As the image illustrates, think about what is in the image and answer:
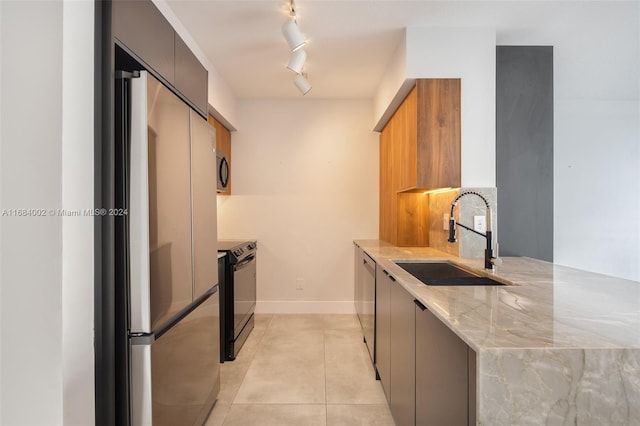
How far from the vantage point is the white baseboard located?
3.97m

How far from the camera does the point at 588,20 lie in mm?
2236

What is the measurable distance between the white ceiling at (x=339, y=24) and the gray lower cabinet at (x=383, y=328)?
1749mm

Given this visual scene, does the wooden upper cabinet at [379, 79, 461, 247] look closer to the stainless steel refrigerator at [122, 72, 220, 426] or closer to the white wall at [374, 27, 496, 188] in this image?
the white wall at [374, 27, 496, 188]

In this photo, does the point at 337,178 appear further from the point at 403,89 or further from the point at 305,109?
the point at 403,89

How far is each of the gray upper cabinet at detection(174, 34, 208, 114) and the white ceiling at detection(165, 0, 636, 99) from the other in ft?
1.71

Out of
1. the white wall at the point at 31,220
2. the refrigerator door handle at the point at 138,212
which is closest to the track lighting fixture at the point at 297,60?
the refrigerator door handle at the point at 138,212

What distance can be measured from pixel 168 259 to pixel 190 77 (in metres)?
1.06

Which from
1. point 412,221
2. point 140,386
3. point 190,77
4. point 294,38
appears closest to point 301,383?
point 140,386

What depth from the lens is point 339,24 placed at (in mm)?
2303

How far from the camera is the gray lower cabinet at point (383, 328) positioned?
6.34 feet

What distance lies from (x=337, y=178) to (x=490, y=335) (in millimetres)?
3244

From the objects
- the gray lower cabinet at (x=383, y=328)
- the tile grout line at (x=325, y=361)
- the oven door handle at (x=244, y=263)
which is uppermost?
the oven door handle at (x=244, y=263)

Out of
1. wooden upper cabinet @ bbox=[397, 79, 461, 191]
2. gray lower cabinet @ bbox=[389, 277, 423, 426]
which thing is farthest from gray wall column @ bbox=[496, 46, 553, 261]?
gray lower cabinet @ bbox=[389, 277, 423, 426]

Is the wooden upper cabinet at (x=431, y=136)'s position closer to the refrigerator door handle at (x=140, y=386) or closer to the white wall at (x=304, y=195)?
the white wall at (x=304, y=195)
